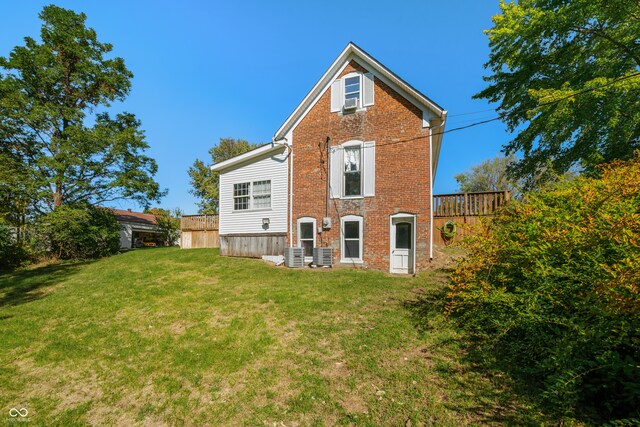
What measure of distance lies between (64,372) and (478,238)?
7740mm

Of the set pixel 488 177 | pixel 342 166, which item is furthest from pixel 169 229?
pixel 488 177

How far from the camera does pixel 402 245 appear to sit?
36.1ft

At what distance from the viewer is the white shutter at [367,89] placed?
11375mm

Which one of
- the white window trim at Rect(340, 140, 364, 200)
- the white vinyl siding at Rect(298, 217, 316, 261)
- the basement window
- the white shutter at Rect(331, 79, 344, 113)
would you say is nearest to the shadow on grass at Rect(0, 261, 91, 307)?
the white vinyl siding at Rect(298, 217, 316, 261)

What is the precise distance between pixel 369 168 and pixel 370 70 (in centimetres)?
418

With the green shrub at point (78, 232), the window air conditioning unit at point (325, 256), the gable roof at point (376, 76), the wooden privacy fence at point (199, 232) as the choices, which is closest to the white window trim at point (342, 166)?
the window air conditioning unit at point (325, 256)

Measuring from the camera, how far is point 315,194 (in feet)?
39.7

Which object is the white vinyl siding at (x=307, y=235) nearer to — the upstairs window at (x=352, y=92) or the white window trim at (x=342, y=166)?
the white window trim at (x=342, y=166)

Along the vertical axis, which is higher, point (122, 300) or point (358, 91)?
point (358, 91)

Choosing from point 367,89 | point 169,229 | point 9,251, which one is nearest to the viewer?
point 367,89

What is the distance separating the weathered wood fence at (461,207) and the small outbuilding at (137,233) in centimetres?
2955

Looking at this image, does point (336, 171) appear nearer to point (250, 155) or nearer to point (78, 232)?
point (250, 155)

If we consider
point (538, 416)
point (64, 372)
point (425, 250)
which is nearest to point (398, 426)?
point (538, 416)

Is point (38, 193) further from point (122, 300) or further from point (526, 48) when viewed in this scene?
point (526, 48)
